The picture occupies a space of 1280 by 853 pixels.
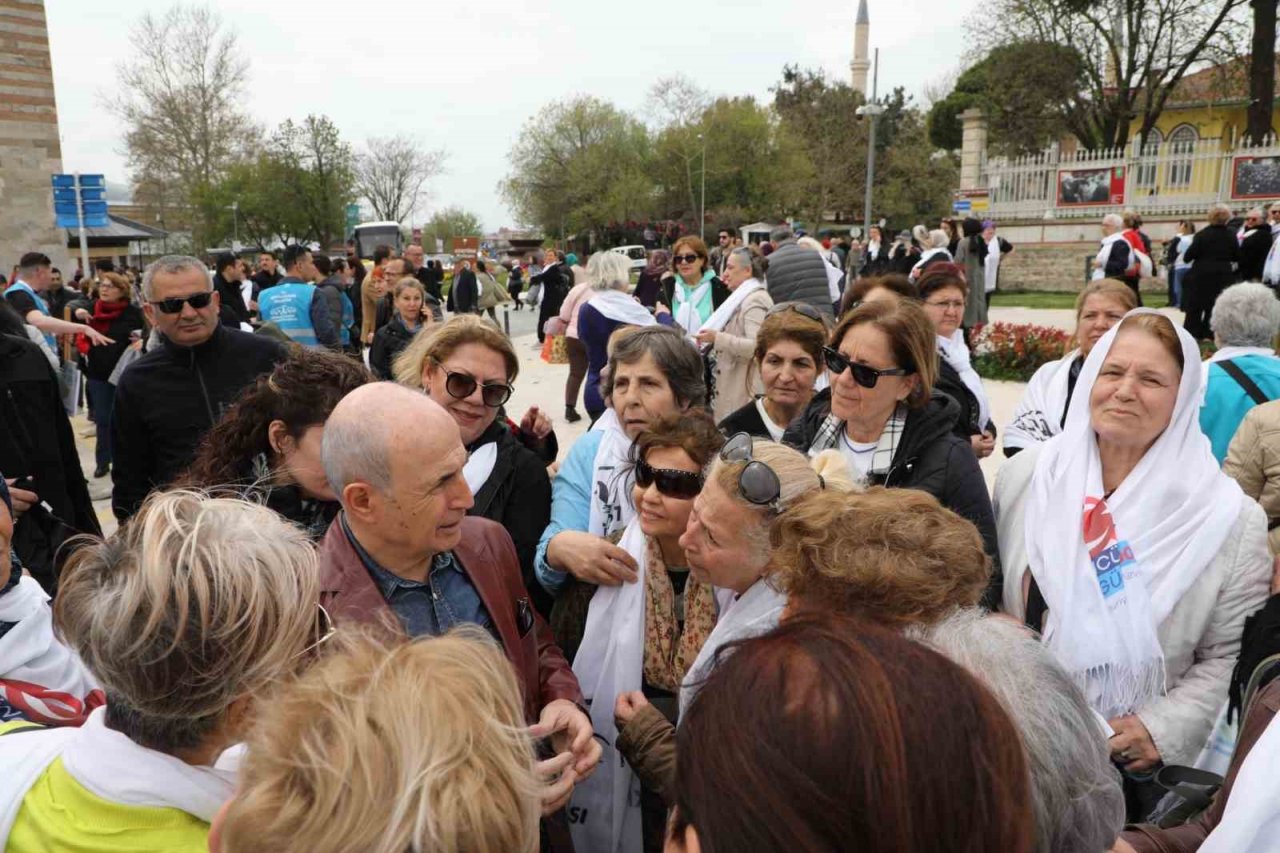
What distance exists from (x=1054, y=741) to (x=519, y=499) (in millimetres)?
1941

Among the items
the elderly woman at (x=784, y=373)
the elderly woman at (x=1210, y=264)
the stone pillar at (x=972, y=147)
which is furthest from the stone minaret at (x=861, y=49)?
the elderly woman at (x=784, y=373)

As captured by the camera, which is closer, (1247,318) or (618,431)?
(618,431)

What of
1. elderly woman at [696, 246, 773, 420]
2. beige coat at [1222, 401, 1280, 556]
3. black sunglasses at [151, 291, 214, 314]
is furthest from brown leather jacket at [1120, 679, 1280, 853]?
elderly woman at [696, 246, 773, 420]

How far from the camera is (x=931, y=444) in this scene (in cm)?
280

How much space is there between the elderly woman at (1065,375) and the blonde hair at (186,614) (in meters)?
3.26

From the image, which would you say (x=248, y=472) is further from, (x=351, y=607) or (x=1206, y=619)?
(x=1206, y=619)

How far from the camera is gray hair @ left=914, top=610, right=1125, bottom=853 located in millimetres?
1309

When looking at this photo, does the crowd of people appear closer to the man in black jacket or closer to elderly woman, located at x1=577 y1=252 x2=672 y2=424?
the man in black jacket

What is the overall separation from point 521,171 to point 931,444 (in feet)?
218

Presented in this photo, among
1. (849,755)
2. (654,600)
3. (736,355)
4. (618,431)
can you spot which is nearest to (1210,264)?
(736,355)

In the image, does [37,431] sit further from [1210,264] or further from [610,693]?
[1210,264]

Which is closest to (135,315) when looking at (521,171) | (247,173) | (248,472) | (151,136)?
(248,472)

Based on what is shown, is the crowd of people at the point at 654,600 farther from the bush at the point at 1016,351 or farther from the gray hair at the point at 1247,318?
the bush at the point at 1016,351

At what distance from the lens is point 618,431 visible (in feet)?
10.4
